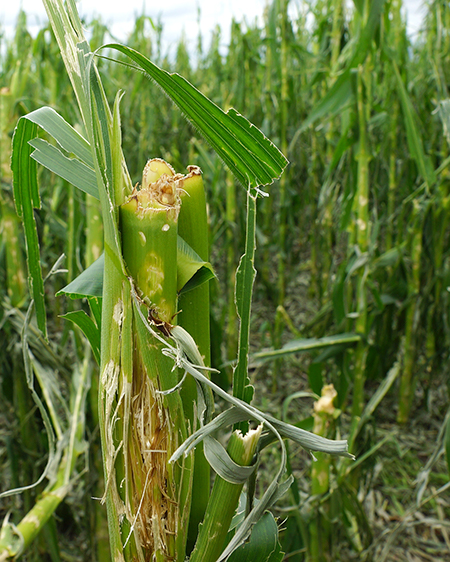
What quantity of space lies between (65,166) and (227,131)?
0.35 ft

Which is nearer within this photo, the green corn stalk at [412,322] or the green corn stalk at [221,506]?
the green corn stalk at [221,506]

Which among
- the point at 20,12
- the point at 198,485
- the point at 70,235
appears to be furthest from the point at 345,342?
the point at 20,12

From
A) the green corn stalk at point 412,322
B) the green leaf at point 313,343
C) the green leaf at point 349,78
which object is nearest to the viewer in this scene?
the green leaf at point 349,78

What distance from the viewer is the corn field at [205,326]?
0.28 meters

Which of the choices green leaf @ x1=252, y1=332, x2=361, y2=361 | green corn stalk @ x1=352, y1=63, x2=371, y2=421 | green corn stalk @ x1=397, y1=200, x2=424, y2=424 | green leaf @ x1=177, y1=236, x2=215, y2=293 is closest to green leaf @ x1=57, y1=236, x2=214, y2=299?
green leaf @ x1=177, y1=236, x2=215, y2=293

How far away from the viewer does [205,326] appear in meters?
0.33

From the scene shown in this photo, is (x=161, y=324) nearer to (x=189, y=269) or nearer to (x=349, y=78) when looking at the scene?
(x=189, y=269)

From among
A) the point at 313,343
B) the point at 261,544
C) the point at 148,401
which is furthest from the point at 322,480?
the point at 148,401

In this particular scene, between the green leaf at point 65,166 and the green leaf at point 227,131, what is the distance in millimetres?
72

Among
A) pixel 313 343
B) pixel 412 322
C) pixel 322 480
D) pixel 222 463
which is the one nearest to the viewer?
Answer: pixel 222 463

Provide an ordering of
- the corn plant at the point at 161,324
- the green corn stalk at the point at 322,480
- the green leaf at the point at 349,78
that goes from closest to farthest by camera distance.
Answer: the corn plant at the point at 161,324 < the green corn stalk at the point at 322,480 < the green leaf at the point at 349,78

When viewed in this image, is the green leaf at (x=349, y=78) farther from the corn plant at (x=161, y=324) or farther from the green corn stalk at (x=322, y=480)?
the corn plant at (x=161, y=324)

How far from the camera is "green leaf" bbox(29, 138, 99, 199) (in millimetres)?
304

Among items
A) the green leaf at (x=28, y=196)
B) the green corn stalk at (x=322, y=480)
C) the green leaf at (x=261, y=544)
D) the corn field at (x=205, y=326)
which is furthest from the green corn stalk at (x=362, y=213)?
the green leaf at (x=28, y=196)
